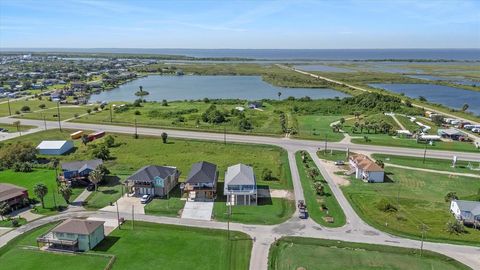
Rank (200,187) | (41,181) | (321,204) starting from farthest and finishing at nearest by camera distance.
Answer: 1. (41,181)
2. (200,187)
3. (321,204)

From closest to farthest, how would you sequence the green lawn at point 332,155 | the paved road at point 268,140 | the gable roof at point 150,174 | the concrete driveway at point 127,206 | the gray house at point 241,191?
the concrete driveway at point 127,206 → the gray house at point 241,191 → the gable roof at point 150,174 → the green lawn at point 332,155 → the paved road at point 268,140

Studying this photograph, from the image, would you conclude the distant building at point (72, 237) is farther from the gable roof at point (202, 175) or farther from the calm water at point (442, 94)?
the calm water at point (442, 94)

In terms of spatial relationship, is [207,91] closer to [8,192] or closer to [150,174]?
[150,174]

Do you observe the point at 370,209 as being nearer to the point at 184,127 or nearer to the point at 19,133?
the point at 184,127

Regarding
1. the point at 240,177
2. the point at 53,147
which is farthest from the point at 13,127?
the point at 240,177

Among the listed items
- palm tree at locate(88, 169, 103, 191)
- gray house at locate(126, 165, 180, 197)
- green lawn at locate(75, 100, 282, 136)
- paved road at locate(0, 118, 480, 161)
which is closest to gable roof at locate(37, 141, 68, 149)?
paved road at locate(0, 118, 480, 161)

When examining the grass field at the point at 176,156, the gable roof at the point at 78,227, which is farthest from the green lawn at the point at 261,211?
the gable roof at the point at 78,227
